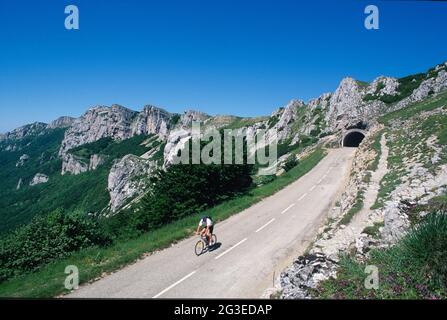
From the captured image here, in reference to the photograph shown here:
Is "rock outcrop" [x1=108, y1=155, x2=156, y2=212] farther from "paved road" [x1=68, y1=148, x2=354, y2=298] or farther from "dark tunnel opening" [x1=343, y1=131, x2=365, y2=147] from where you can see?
"paved road" [x1=68, y1=148, x2=354, y2=298]

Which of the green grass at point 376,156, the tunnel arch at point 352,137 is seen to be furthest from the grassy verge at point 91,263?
the tunnel arch at point 352,137

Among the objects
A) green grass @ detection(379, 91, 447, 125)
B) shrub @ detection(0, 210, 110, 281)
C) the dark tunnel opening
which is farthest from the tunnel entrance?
shrub @ detection(0, 210, 110, 281)

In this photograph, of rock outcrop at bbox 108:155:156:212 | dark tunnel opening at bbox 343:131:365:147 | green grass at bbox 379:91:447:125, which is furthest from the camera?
rock outcrop at bbox 108:155:156:212

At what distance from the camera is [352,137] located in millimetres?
68438

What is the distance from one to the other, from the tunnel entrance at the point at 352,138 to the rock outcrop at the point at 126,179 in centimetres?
9832

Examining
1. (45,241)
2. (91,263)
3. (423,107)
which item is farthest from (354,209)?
(423,107)

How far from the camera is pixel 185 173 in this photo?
29.1 meters

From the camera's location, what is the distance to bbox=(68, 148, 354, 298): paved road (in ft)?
36.9

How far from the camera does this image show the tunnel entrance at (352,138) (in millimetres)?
66000

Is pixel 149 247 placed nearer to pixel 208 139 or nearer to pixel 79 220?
pixel 79 220

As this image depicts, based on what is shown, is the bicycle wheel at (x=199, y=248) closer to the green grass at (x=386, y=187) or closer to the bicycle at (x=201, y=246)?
the bicycle at (x=201, y=246)

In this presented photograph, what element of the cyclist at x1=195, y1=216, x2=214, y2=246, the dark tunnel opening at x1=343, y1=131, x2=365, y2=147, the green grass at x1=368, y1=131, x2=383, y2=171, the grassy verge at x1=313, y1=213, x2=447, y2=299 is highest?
the dark tunnel opening at x1=343, y1=131, x2=365, y2=147

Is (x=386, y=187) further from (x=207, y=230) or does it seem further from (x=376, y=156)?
(x=376, y=156)

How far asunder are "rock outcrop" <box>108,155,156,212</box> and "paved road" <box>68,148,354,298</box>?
12307 cm
